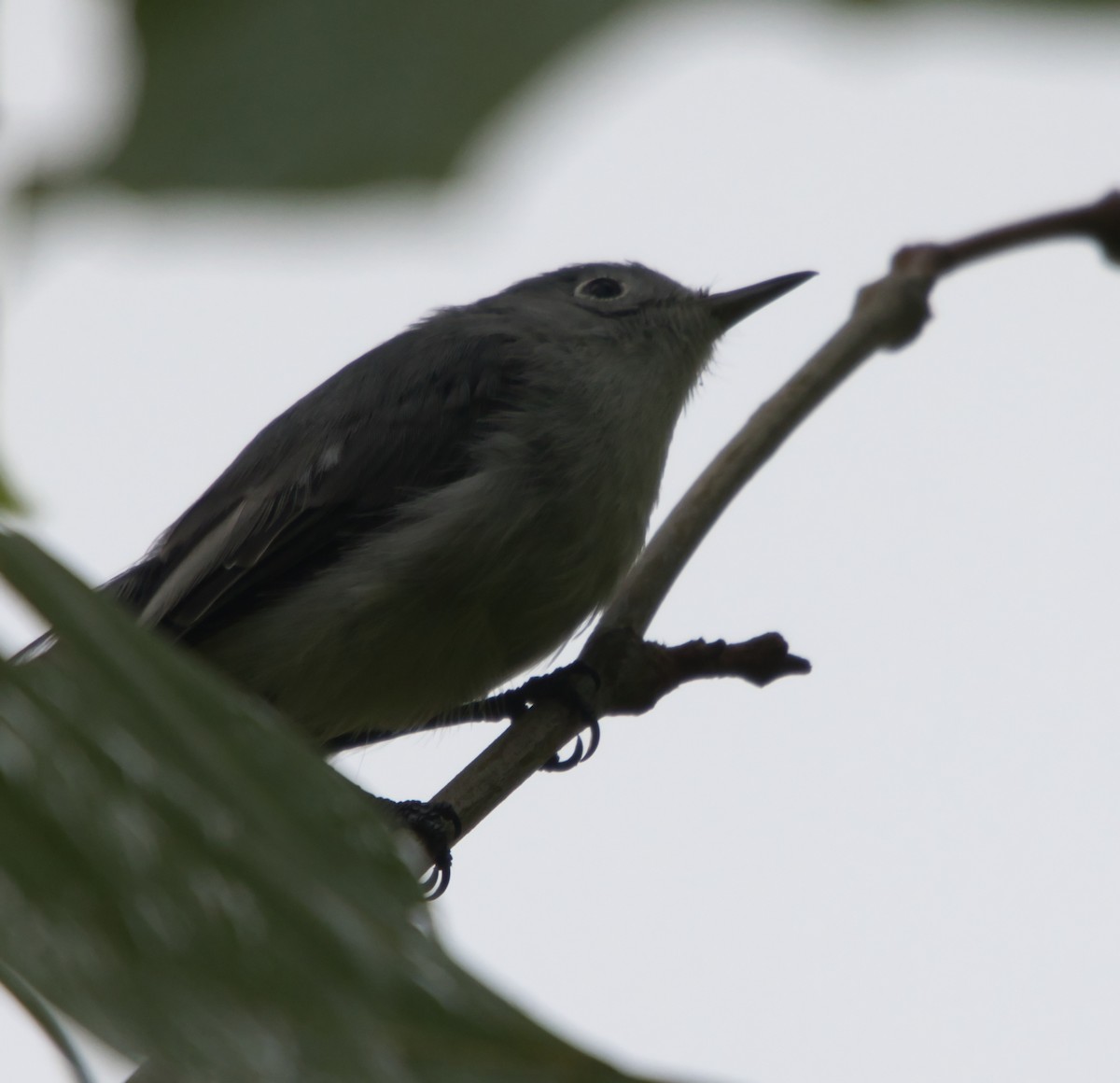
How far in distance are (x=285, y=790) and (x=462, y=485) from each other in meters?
2.88

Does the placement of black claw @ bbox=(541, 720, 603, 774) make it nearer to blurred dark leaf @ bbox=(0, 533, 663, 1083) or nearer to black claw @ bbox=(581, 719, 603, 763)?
black claw @ bbox=(581, 719, 603, 763)

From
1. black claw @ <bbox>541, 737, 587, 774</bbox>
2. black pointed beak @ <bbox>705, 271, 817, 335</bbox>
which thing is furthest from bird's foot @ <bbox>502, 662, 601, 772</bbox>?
black pointed beak @ <bbox>705, 271, 817, 335</bbox>

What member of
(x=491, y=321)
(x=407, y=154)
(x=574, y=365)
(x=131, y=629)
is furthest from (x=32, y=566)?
(x=491, y=321)

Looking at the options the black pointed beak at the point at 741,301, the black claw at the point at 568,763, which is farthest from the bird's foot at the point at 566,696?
the black pointed beak at the point at 741,301

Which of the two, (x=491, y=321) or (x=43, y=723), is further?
(x=491, y=321)

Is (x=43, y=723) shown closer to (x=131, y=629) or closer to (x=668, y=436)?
(x=131, y=629)

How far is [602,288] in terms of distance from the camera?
468cm

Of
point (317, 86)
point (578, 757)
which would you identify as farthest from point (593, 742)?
point (317, 86)

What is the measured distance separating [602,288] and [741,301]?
1.75 ft

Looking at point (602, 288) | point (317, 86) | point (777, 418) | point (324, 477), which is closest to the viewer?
point (317, 86)

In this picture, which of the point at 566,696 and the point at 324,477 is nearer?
the point at 566,696

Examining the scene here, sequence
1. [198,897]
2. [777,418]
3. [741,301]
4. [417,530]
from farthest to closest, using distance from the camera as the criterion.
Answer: [741,301] → [417,530] → [777,418] → [198,897]

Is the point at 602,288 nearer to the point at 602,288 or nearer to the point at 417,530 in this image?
the point at 602,288

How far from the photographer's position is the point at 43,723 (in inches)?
23.5
